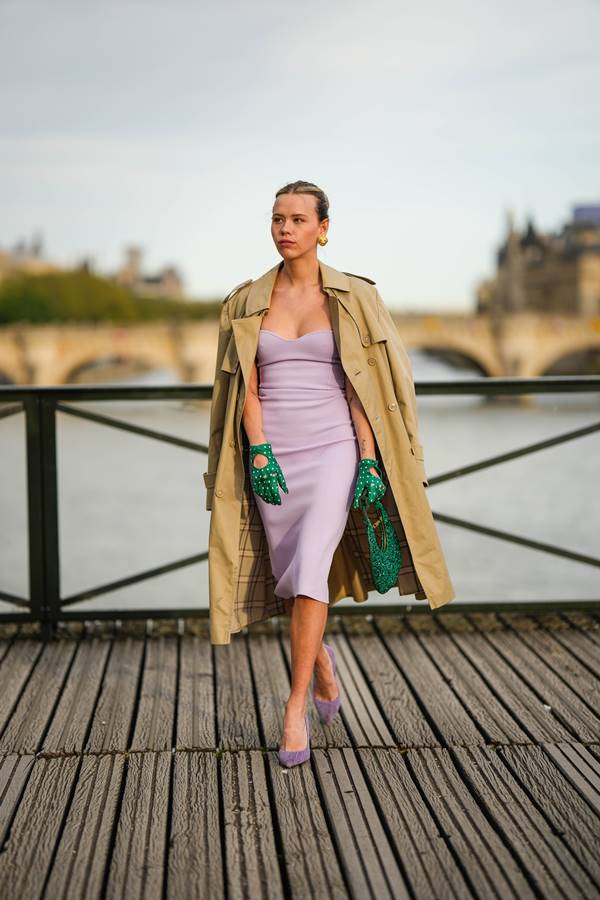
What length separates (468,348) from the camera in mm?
42094

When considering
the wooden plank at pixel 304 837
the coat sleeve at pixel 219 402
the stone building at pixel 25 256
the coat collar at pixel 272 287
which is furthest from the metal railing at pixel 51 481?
the stone building at pixel 25 256

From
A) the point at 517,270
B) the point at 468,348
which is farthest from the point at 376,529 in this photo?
the point at 517,270

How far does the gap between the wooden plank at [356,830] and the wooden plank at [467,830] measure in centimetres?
14

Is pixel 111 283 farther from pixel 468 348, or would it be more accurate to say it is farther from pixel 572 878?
pixel 572 878

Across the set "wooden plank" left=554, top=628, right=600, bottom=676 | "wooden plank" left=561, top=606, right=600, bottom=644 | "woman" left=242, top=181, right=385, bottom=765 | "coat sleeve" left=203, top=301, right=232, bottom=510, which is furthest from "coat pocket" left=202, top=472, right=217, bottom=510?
"wooden plank" left=561, top=606, right=600, bottom=644

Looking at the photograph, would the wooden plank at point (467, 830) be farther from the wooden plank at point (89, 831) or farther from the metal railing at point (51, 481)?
the metal railing at point (51, 481)

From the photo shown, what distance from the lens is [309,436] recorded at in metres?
2.85

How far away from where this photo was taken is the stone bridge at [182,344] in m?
39.3

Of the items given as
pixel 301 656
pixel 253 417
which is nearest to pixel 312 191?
pixel 253 417

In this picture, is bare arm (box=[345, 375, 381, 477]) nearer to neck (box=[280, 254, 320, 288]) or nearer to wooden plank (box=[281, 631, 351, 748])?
neck (box=[280, 254, 320, 288])

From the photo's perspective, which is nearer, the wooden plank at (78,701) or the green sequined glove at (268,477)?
the green sequined glove at (268,477)

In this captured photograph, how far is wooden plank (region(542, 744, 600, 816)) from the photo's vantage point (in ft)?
8.56

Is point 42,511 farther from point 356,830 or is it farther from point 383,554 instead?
point 356,830

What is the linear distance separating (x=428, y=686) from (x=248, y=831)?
1.15 metres
